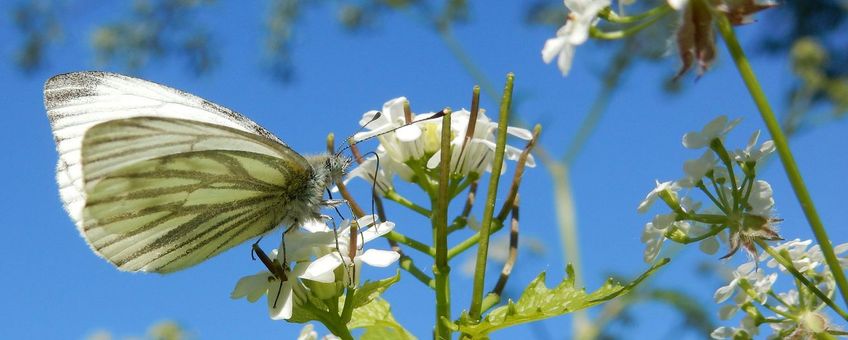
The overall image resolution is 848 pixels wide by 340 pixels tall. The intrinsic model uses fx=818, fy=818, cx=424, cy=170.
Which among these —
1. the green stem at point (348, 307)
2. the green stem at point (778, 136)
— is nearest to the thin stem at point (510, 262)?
the green stem at point (348, 307)

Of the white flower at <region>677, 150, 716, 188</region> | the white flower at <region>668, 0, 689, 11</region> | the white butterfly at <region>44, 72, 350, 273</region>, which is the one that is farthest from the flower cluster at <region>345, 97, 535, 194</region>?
the white flower at <region>668, 0, 689, 11</region>

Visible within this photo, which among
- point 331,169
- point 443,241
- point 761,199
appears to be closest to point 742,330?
point 761,199

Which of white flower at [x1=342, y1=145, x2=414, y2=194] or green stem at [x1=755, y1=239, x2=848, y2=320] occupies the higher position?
white flower at [x1=342, y1=145, x2=414, y2=194]

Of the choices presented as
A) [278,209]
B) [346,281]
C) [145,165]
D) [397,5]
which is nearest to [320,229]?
[278,209]

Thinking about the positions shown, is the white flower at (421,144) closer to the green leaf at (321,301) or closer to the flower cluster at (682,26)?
the green leaf at (321,301)

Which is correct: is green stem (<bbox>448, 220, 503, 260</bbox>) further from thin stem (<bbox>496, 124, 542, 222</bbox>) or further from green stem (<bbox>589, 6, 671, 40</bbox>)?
green stem (<bbox>589, 6, 671, 40</bbox>)

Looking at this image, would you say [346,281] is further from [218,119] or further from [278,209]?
[218,119]
